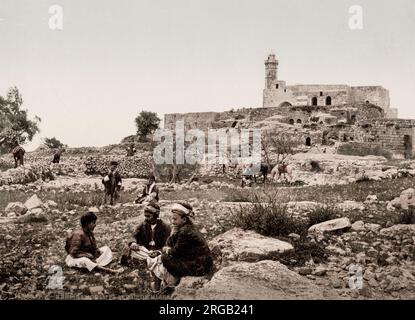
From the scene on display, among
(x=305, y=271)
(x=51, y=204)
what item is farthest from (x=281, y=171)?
(x=305, y=271)

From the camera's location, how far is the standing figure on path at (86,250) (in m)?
7.15

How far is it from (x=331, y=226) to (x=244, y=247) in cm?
163

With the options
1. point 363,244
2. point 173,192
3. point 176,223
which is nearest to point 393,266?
point 363,244

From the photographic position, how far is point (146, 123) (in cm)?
3127

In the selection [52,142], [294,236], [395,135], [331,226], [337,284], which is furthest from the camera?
[52,142]

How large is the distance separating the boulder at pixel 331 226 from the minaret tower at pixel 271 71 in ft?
100.0

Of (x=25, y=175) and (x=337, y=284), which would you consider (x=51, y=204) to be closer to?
(x=25, y=175)

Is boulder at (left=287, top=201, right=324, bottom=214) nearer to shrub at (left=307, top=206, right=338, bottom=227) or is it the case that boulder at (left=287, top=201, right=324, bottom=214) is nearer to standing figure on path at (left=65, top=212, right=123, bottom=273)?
shrub at (left=307, top=206, right=338, bottom=227)

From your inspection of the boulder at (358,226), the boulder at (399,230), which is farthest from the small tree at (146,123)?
the boulder at (399,230)

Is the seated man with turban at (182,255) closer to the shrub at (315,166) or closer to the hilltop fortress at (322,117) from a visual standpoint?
the shrub at (315,166)

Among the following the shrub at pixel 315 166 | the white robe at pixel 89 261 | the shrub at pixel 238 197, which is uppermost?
the shrub at pixel 315 166

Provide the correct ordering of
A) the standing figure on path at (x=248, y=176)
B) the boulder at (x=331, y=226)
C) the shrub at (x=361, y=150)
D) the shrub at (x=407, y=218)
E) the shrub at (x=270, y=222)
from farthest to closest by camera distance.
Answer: the shrub at (x=361, y=150) → the standing figure on path at (x=248, y=176) → the shrub at (x=407, y=218) → the boulder at (x=331, y=226) → the shrub at (x=270, y=222)
